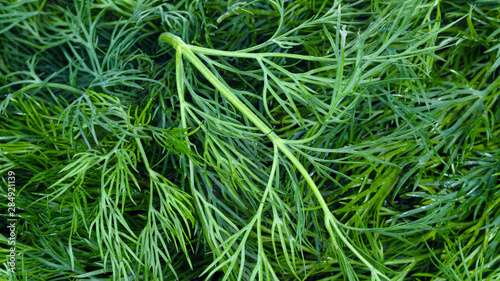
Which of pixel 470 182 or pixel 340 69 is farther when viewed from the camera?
pixel 470 182

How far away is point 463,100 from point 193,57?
0.58 metres

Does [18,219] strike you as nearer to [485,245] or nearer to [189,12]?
[189,12]

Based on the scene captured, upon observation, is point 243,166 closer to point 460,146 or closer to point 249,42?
point 249,42

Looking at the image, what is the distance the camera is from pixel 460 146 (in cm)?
89

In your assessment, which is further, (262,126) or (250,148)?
(250,148)

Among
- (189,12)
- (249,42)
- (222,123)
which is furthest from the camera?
(249,42)

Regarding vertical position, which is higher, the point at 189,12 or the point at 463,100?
the point at 189,12

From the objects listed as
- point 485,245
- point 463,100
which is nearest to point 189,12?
point 463,100

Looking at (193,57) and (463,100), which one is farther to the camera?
(463,100)

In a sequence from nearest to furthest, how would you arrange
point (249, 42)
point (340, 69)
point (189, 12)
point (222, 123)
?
point (340, 69)
point (222, 123)
point (189, 12)
point (249, 42)

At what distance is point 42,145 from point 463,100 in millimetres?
894

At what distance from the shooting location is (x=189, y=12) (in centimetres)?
80

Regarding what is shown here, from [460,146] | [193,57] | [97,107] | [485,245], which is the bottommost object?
[485,245]

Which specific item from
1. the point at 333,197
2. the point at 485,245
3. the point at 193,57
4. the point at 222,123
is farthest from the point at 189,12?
the point at 485,245
